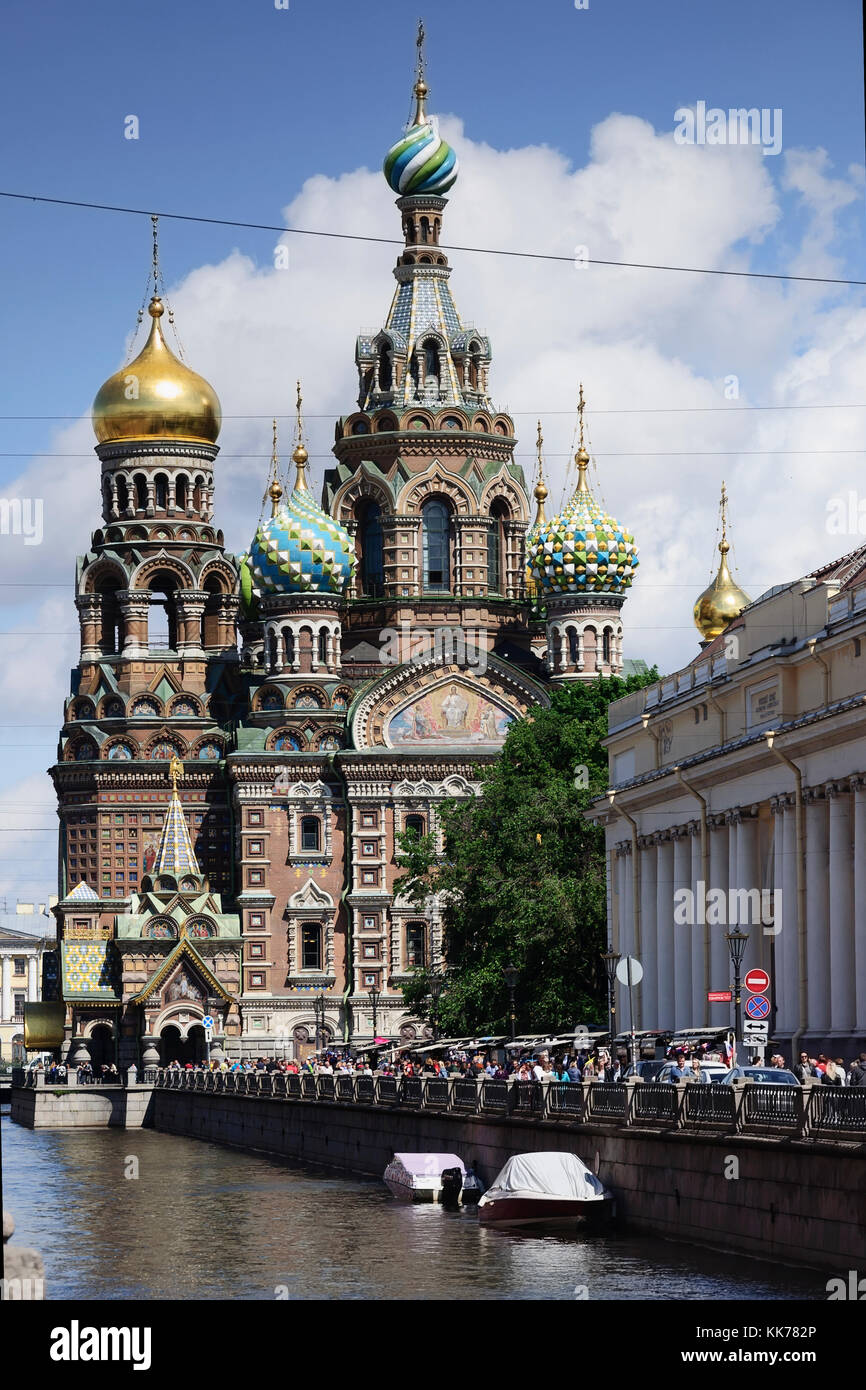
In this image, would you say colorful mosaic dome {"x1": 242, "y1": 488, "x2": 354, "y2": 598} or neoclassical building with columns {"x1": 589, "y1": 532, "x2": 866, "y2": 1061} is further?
colorful mosaic dome {"x1": 242, "y1": 488, "x2": 354, "y2": 598}

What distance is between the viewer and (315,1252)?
31.8 metres

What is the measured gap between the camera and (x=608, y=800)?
56.2 metres

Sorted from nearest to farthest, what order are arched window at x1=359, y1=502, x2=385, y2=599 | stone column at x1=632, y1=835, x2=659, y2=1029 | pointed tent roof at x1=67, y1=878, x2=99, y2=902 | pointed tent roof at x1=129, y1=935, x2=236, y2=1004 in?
stone column at x1=632, y1=835, x2=659, y2=1029 → pointed tent roof at x1=129, y1=935, x2=236, y2=1004 → pointed tent roof at x1=67, y1=878, x2=99, y2=902 → arched window at x1=359, y1=502, x2=385, y2=599

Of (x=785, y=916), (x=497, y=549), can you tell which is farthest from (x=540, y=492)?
(x=785, y=916)

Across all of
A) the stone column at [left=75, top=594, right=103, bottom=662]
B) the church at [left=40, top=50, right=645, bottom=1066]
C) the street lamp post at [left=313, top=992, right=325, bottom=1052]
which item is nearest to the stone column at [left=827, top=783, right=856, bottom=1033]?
the church at [left=40, top=50, right=645, bottom=1066]

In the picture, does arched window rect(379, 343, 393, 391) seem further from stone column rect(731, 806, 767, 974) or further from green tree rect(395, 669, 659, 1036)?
stone column rect(731, 806, 767, 974)

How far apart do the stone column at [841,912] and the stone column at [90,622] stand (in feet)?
183

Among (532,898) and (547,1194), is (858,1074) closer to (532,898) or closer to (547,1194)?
(547,1194)

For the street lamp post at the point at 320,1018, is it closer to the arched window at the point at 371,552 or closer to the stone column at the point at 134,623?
the stone column at the point at 134,623

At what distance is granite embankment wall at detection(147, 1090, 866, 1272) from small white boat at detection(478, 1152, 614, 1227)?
285 millimetres

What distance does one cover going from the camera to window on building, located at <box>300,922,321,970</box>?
86438mm

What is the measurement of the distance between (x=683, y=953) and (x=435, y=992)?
2593cm

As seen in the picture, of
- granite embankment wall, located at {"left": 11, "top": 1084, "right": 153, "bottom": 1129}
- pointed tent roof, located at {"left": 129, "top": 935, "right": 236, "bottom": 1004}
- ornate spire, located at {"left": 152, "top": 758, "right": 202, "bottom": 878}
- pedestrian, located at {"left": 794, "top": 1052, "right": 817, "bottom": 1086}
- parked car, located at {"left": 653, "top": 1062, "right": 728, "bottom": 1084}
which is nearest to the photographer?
pedestrian, located at {"left": 794, "top": 1052, "right": 817, "bottom": 1086}

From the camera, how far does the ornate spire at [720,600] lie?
76.8 m
